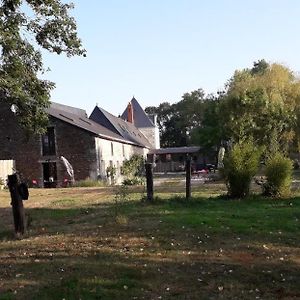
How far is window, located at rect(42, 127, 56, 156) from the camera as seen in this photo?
3900 cm

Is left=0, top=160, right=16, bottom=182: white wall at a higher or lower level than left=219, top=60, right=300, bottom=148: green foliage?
lower

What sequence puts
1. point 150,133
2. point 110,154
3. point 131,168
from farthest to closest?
1. point 150,133
2. point 131,168
3. point 110,154

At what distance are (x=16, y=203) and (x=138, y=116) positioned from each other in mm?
70331

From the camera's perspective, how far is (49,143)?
1545 inches

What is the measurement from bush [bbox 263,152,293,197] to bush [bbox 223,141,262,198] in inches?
17.0

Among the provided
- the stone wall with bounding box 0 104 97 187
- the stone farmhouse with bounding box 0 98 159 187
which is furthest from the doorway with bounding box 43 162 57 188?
the stone wall with bounding box 0 104 97 187

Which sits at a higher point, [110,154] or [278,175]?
[110,154]

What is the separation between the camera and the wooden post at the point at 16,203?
9.04m

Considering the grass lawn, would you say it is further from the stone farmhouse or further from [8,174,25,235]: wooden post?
the stone farmhouse

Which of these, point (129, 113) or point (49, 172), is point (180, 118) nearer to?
point (129, 113)

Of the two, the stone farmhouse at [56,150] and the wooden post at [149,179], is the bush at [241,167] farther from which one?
the stone farmhouse at [56,150]

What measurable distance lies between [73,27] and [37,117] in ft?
12.6

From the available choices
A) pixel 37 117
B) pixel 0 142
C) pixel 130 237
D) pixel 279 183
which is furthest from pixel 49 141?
pixel 130 237

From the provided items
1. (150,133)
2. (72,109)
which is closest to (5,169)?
(72,109)
